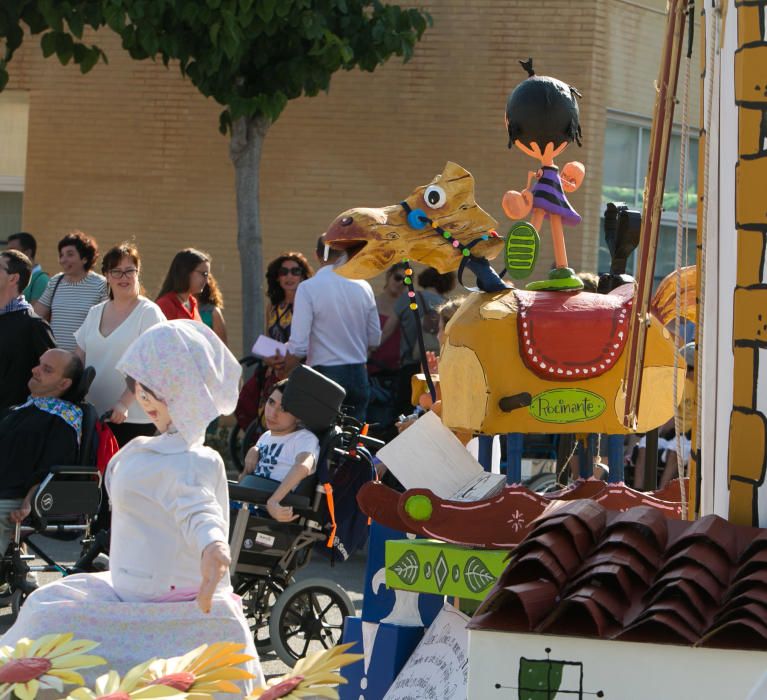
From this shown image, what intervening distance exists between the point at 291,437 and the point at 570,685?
455cm

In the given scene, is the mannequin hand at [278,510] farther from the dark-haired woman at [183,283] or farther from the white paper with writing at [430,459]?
the dark-haired woman at [183,283]

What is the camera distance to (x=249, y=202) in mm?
13117

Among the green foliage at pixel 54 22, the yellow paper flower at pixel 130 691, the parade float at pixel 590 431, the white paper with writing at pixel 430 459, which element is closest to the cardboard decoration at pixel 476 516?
the parade float at pixel 590 431

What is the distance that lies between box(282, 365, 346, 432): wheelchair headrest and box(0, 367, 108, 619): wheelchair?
127 cm

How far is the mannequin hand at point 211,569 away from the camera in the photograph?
384 centimetres

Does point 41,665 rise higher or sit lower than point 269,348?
lower

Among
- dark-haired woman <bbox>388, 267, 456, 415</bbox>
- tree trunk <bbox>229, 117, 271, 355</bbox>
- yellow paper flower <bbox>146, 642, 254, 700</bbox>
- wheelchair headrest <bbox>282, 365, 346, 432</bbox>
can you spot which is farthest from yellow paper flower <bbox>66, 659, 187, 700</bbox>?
tree trunk <bbox>229, 117, 271, 355</bbox>

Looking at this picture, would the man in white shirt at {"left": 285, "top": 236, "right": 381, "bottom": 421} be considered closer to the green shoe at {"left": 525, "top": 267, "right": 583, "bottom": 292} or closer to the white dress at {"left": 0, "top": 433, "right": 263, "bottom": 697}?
the green shoe at {"left": 525, "top": 267, "right": 583, "bottom": 292}

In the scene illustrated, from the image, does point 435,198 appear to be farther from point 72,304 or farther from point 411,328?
point 411,328

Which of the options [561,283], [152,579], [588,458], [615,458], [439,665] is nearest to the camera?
[152,579]

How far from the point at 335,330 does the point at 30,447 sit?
8.24ft

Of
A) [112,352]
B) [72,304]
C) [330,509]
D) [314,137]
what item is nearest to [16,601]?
[112,352]

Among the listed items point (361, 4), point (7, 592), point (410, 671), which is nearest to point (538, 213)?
point (410, 671)

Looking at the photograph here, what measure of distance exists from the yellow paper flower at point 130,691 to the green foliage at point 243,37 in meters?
9.38
